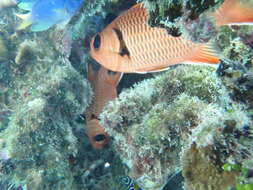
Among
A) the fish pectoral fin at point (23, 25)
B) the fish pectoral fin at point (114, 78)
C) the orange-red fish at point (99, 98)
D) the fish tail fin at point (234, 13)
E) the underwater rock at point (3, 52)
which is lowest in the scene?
the orange-red fish at point (99, 98)

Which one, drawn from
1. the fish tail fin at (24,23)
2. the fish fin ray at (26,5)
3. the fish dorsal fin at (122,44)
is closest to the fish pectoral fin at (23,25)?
the fish tail fin at (24,23)

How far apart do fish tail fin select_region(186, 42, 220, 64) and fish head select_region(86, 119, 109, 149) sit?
2.00 metres

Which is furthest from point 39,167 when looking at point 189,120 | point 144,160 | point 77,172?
point 189,120

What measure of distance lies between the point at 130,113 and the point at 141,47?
0.72 meters

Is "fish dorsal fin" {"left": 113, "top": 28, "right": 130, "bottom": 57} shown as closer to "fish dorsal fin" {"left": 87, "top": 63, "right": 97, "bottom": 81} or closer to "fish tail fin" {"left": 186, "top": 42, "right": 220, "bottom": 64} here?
"fish tail fin" {"left": 186, "top": 42, "right": 220, "bottom": 64}

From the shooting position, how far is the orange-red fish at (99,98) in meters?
3.93

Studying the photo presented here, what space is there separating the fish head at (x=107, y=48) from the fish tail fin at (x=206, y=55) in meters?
0.90

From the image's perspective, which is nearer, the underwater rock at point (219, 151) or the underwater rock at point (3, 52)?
the underwater rock at point (219, 151)

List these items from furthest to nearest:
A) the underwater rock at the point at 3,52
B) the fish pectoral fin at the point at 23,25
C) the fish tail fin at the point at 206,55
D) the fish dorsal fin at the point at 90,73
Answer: the fish pectoral fin at the point at 23,25
the underwater rock at the point at 3,52
the fish dorsal fin at the point at 90,73
the fish tail fin at the point at 206,55

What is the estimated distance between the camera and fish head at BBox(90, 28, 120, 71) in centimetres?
292

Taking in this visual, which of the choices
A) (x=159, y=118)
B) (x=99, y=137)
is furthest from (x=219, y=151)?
(x=99, y=137)

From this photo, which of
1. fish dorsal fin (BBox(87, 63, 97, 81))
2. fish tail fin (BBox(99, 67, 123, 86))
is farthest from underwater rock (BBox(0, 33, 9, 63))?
fish tail fin (BBox(99, 67, 123, 86))

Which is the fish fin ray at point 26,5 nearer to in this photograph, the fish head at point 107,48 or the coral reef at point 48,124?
the coral reef at point 48,124

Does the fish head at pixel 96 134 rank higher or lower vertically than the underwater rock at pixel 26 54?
lower
